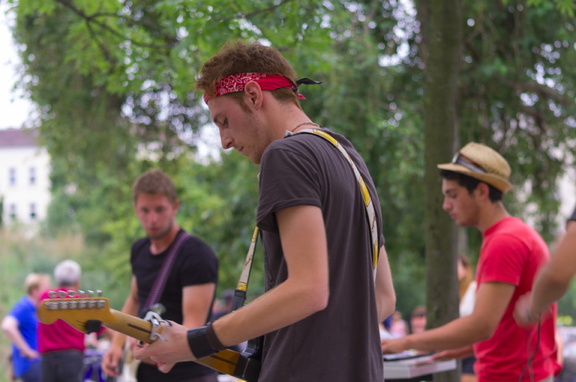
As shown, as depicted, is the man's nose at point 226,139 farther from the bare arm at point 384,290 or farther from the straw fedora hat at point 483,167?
the straw fedora hat at point 483,167

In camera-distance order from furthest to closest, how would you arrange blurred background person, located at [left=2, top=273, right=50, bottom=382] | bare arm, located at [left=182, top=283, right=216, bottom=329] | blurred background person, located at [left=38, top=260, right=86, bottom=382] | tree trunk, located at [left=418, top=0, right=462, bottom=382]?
blurred background person, located at [left=2, top=273, right=50, bottom=382] < blurred background person, located at [left=38, top=260, right=86, bottom=382] < tree trunk, located at [left=418, top=0, right=462, bottom=382] < bare arm, located at [left=182, top=283, right=216, bottom=329]

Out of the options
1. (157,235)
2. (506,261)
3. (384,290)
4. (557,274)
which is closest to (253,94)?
(384,290)

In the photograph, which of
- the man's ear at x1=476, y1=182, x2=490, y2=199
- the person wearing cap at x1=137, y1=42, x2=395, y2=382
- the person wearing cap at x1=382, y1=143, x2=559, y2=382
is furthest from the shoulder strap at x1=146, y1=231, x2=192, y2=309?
the person wearing cap at x1=137, y1=42, x2=395, y2=382

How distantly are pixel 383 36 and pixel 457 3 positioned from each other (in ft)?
19.9

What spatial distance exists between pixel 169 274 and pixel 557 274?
8.07 feet

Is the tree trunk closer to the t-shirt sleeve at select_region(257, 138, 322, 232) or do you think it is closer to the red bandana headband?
the red bandana headband

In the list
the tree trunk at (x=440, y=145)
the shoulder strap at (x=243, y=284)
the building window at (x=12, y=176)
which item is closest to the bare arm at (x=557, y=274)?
the shoulder strap at (x=243, y=284)

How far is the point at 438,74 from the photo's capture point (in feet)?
→ 16.7

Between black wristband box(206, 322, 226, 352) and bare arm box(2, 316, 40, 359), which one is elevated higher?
black wristband box(206, 322, 226, 352)

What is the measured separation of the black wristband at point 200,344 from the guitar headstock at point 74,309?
0.86ft

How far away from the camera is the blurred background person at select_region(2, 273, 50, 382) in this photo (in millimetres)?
10086

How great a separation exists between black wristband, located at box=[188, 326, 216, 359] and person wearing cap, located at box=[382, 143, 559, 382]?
175cm

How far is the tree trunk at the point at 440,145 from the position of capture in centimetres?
490

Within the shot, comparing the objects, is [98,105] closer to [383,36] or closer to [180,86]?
[383,36]
